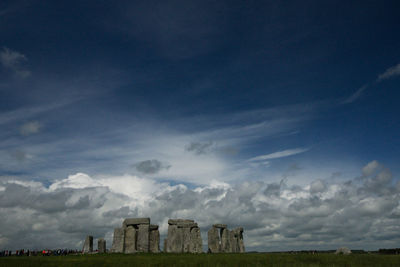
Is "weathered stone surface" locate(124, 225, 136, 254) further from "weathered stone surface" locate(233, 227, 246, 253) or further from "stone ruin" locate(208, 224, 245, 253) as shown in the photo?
"weathered stone surface" locate(233, 227, 246, 253)

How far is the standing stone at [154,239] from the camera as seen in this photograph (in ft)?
105

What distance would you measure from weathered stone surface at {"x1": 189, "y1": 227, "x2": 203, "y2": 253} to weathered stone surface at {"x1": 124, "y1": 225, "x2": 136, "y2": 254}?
5073 mm

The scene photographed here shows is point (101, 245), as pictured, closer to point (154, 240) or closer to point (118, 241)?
point (118, 241)

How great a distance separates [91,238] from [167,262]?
15.0 m

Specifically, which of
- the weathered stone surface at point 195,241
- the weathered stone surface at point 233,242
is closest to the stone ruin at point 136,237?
the weathered stone surface at point 195,241

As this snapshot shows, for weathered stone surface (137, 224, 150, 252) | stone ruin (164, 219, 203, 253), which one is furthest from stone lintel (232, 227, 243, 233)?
weathered stone surface (137, 224, 150, 252)

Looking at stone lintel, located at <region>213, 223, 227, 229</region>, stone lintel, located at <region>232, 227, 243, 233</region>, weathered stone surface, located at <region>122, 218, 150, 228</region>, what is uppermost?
weathered stone surface, located at <region>122, 218, 150, 228</region>

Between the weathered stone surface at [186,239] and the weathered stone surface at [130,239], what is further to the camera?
the weathered stone surface at [186,239]

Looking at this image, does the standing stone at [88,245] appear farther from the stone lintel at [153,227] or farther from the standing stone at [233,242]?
the standing stone at [233,242]

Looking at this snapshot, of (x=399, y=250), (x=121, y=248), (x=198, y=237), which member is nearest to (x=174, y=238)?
(x=198, y=237)

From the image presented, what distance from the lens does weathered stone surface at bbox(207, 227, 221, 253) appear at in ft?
112

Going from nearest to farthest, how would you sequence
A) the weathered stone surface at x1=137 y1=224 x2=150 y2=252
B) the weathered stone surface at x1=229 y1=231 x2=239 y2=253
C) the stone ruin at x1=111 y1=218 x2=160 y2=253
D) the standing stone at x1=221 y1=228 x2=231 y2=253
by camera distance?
1. the weathered stone surface at x1=137 y1=224 x2=150 y2=252
2. the stone ruin at x1=111 y1=218 x2=160 y2=253
3. the standing stone at x1=221 y1=228 x2=231 y2=253
4. the weathered stone surface at x1=229 y1=231 x2=239 y2=253

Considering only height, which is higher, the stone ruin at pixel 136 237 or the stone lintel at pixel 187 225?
the stone lintel at pixel 187 225

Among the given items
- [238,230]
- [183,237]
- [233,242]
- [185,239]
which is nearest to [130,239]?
[183,237]
